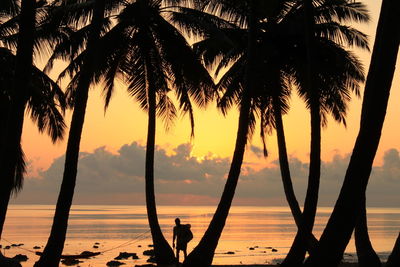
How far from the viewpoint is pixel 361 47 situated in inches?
1148

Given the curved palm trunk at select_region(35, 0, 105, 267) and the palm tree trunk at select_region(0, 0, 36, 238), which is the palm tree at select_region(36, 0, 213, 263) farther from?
the palm tree trunk at select_region(0, 0, 36, 238)

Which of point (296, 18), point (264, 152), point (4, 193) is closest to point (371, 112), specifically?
point (4, 193)

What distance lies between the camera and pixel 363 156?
11.8 metres

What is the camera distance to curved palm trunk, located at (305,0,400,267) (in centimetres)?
1167

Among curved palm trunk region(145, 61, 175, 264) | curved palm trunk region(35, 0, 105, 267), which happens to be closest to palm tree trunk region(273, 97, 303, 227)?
curved palm trunk region(145, 61, 175, 264)

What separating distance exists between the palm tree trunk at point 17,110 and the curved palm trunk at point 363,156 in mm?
8339

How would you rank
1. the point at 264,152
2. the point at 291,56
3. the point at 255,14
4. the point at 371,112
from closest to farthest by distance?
1. the point at 371,112
2. the point at 255,14
3. the point at 291,56
4. the point at 264,152

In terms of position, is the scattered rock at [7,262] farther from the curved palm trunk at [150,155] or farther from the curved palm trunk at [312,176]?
the curved palm trunk at [312,176]

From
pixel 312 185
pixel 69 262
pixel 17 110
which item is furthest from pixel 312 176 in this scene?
pixel 69 262

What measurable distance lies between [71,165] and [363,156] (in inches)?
387

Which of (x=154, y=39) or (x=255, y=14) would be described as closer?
(x=255, y=14)

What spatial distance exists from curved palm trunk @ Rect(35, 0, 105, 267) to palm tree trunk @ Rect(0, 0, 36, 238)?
1900 millimetres

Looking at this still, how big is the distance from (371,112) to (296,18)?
17016 mm

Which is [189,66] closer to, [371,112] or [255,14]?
[255,14]
